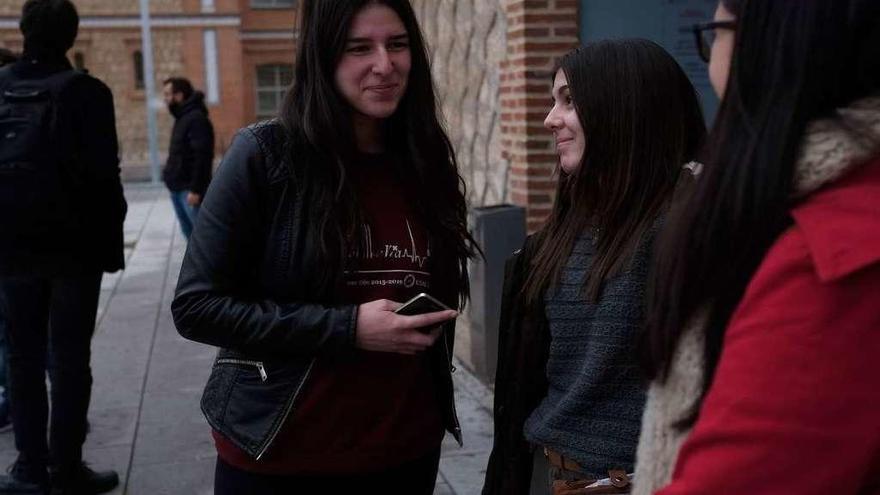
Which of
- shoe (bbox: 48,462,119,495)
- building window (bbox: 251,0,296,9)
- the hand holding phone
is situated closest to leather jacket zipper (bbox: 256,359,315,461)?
the hand holding phone

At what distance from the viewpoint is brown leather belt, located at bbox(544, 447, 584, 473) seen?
2009 millimetres

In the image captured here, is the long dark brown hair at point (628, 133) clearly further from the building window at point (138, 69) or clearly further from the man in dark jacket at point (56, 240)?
the building window at point (138, 69)

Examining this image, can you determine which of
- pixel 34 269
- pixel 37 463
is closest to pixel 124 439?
pixel 37 463

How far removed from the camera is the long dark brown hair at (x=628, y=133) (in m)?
2.06

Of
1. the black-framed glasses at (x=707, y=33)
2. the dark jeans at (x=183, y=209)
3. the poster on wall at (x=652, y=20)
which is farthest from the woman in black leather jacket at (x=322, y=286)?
the dark jeans at (x=183, y=209)

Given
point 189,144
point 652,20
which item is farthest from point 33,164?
point 189,144

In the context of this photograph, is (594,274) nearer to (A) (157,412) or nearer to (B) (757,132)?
(B) (757,132)

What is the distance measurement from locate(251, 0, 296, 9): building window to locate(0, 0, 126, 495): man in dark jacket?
31775 millimetres

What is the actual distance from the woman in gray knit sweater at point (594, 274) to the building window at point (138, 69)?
3315 centimetres

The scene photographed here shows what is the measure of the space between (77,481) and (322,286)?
2562 millimetres

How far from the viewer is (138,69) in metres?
33.5

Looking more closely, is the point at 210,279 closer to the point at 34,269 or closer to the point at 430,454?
the point at 430,454

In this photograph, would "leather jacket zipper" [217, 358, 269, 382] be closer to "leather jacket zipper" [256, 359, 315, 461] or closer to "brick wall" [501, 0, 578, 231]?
"leather jacket zipper" [256, 359, 315, 461]

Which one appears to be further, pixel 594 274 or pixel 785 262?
pixel 594 274
